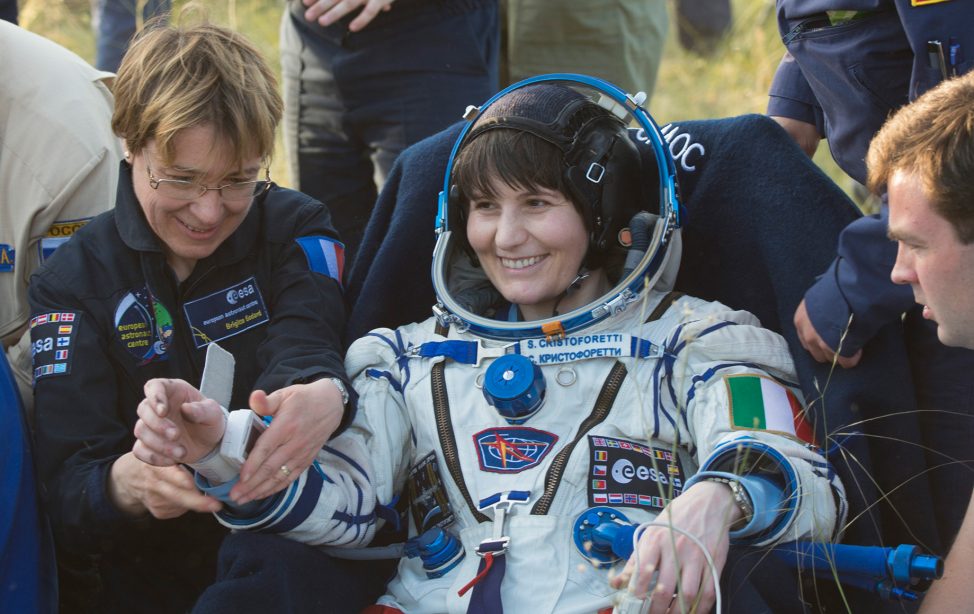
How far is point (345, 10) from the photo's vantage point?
149 inches

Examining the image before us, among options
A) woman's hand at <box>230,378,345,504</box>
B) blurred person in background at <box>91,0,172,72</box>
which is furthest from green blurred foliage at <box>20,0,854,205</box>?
woman's hand at <box>230,378,345,504</box>

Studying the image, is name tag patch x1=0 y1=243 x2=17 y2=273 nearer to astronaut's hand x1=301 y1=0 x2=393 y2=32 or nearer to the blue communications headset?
the blue communications headset

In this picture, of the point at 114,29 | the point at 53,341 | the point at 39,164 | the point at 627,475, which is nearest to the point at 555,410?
the point at 627,475

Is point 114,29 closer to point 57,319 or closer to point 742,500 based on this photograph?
point 57,319

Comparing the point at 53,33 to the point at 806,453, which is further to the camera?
the point at 53,33

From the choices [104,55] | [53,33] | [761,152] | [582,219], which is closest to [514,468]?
[582,219]

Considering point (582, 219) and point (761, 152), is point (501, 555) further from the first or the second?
point (761, 152)

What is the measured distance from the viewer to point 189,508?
95.3 inches

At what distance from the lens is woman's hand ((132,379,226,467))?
221 centimetres

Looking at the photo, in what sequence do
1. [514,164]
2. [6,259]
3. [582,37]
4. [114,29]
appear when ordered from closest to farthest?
1. [514,164]
2. [6,259]
3. [582,37]
4. [114,29]

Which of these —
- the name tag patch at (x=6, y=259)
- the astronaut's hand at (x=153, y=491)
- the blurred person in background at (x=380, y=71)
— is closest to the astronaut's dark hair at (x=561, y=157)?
the blurred person in background at (x=380, y=71)

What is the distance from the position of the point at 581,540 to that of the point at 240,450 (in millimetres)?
732

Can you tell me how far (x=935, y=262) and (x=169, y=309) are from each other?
5.66ft

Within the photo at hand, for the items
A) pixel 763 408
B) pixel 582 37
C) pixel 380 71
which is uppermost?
pixel 582 37
